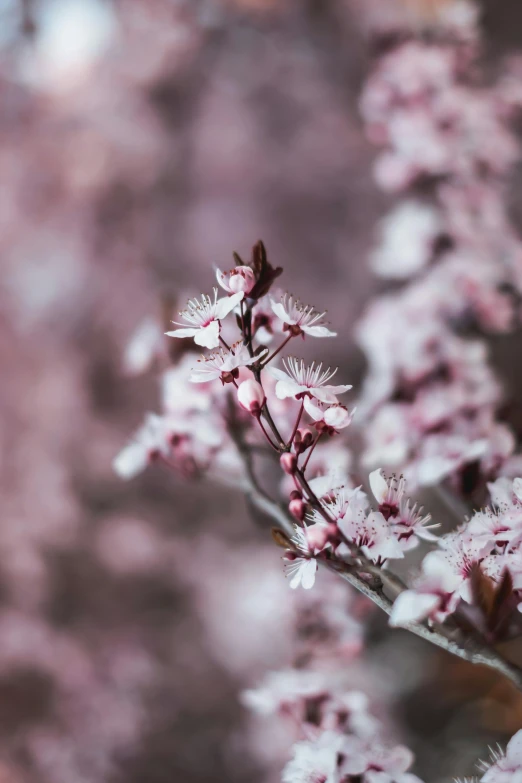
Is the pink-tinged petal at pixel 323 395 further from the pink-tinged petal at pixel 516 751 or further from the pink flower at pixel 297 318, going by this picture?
the pink-tinged petal at pixel 516 751

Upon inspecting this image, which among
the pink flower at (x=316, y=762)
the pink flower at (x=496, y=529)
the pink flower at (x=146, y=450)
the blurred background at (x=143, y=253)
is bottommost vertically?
the pink flower at (x=316, y=762)

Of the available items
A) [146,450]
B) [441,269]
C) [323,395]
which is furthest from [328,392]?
[441,269]

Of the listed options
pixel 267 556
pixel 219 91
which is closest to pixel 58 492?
pixel 267 556

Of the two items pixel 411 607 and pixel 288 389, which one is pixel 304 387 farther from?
pixel 411 607

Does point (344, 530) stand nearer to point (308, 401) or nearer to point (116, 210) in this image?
point (308, 401)

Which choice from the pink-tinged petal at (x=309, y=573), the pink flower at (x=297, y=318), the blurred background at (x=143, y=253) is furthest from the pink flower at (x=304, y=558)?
the blurred background at (x=143, y=253)

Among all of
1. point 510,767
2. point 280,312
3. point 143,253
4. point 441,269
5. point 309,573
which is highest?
point 143,253
